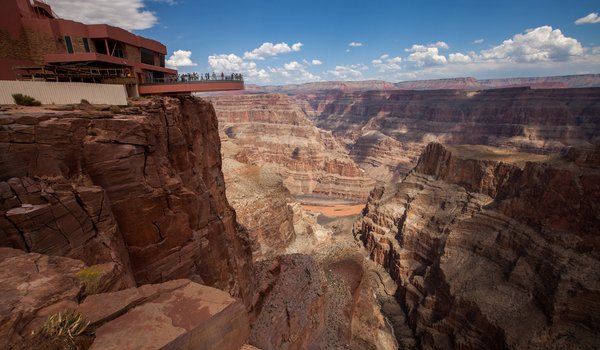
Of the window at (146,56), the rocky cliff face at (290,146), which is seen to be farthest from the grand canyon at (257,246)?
the rocky cliff face at (290,146)

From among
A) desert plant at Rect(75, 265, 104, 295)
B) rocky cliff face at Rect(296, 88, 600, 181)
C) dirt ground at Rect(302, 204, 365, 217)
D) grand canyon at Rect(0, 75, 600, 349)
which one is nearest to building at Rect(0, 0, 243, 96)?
grand canyon at Rect(0, 75, 600, 349)

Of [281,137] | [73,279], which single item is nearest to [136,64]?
[73,279]

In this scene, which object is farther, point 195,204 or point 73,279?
point 195,204

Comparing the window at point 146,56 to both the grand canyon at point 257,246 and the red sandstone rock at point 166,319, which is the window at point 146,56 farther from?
the red sandstone rock at point 166,319

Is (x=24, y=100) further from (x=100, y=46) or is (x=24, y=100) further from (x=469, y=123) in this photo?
(x=469, y=123)

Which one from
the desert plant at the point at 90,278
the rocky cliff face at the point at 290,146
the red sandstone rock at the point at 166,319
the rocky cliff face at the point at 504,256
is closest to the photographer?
the red sandstone rock at the point at 166,319

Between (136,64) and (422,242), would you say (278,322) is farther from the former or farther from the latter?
(422,242)
